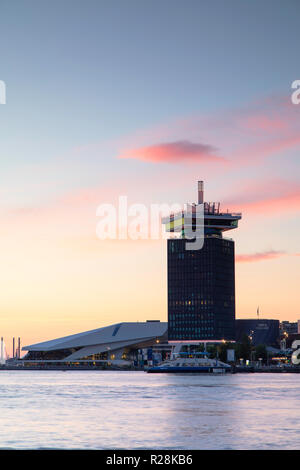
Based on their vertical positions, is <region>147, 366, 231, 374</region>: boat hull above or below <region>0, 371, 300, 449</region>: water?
below

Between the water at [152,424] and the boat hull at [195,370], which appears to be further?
the boat hull at [195,370]

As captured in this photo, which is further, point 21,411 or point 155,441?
point 21,411

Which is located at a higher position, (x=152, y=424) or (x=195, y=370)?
(x=152, y=424)

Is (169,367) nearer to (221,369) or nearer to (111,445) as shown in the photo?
(221,369)

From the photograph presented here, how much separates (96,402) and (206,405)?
12834mm

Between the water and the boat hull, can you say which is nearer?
the water

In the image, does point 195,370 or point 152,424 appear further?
point 195,370

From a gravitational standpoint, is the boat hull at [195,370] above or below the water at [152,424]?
below
